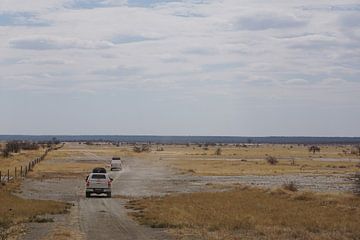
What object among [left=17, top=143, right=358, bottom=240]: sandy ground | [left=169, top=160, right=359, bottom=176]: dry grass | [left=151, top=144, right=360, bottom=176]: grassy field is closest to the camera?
[left=17, top=143, right=358, bottom=240]: sandy ground

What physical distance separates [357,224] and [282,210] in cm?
677

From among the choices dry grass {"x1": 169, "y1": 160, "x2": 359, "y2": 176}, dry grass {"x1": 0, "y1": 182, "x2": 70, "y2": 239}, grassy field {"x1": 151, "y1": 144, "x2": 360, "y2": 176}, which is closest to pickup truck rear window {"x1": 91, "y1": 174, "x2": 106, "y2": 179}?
dry grass {"x1": 0, "y1": 182, "x2": 70, "y2": 239}

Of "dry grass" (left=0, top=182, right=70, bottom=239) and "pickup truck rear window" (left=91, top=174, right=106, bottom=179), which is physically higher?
"pickup truck rear window" (left=91, top=174, right=106, bottom=179)

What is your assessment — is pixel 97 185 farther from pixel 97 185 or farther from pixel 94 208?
pixel 94 208

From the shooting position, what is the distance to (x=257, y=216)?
93.3 feet

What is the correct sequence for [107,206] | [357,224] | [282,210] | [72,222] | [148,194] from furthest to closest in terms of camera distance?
[148,194] → [107,206] → [282,210] → [72,222] → [357,224]

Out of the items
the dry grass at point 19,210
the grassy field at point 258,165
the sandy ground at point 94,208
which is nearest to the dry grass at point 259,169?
the grassy field at point 258,165

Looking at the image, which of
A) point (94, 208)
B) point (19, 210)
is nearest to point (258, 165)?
point (94, 208)

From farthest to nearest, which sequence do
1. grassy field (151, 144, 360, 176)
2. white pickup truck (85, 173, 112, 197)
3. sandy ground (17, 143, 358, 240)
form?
1. grassy field (151, 144, 360, 176)
2. white pickup truck (85, 173, 112, 197)
3. sandy ground (17, 143, 358, 240)

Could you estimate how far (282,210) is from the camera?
103 feet

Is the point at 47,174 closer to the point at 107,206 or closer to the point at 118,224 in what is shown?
the point at 107,206

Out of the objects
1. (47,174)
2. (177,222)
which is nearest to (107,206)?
(177,222)

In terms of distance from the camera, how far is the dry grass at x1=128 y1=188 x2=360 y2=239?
2281cm

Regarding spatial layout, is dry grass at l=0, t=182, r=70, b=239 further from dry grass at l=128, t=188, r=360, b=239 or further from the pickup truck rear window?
the pickup truck rear window
